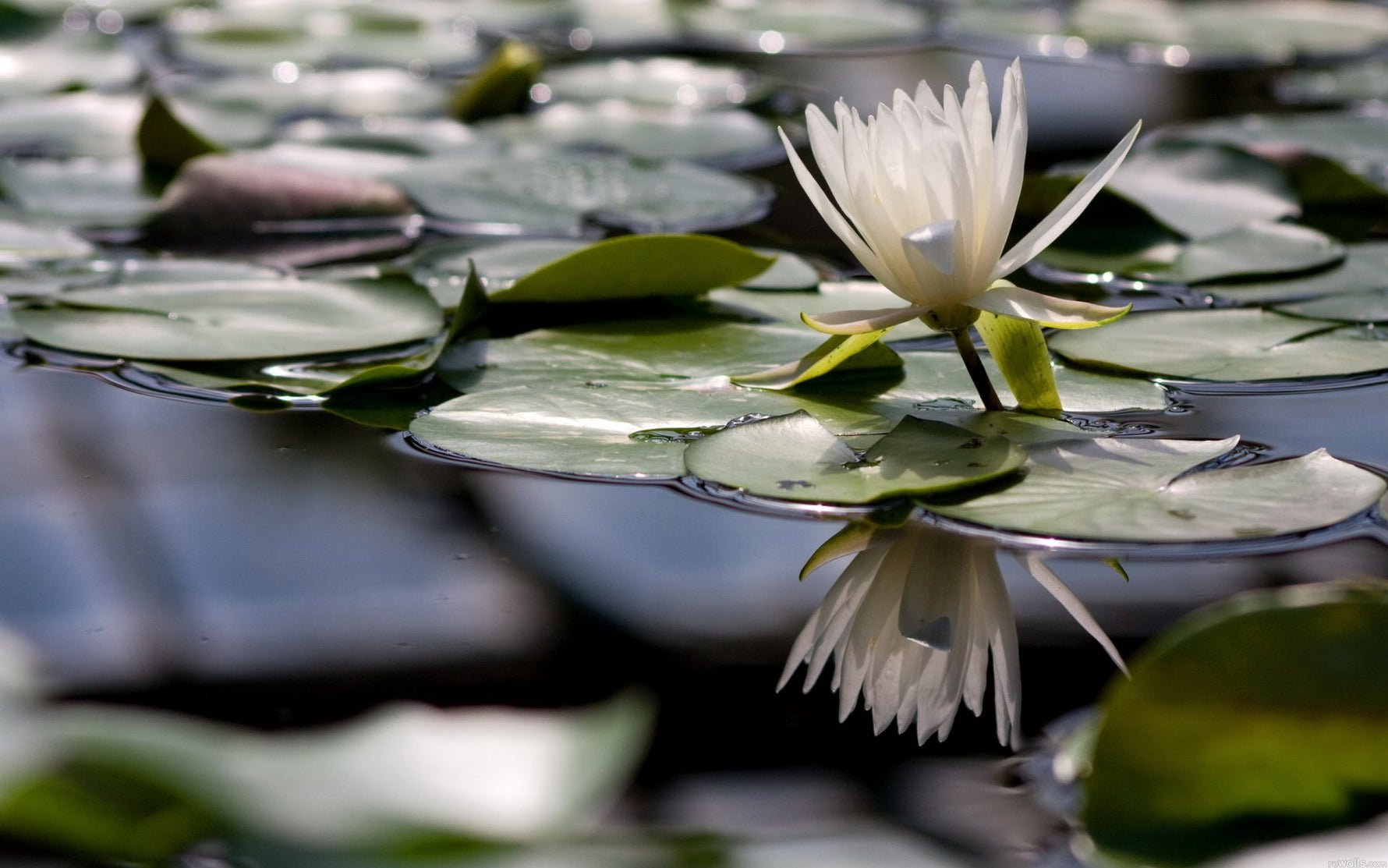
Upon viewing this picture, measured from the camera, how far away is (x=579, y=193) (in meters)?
1.89

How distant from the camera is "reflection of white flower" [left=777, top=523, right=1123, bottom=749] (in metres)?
0.80

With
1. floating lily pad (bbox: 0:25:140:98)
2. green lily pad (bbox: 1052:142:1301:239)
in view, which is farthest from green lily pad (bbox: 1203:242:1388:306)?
floating lily pad (bbox: 0:25:140:98)

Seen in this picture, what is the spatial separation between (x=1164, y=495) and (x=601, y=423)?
1.58 feet

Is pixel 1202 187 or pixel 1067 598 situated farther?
pixel 1202 187

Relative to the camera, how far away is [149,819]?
1.92 ft

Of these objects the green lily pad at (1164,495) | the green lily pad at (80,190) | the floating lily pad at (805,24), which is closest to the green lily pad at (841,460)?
the green lily pad at (1164,495)

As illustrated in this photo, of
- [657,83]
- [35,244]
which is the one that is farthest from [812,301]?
[657,83]

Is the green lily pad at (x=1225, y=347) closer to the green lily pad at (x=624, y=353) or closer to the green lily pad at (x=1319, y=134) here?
the green lily pad at (x=624, y=353)

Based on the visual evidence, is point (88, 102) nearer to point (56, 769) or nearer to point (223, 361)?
point (223, 361)

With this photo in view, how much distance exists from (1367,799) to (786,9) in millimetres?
3058

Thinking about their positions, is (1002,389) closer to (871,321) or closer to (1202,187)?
(871,321)

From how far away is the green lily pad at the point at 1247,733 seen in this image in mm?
636

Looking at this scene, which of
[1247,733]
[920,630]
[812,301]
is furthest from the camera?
[812,301]

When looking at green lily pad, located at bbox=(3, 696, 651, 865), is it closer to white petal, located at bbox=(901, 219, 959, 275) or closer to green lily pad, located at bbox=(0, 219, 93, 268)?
white petal, located at bbox=(901, 219, 959, 275)
